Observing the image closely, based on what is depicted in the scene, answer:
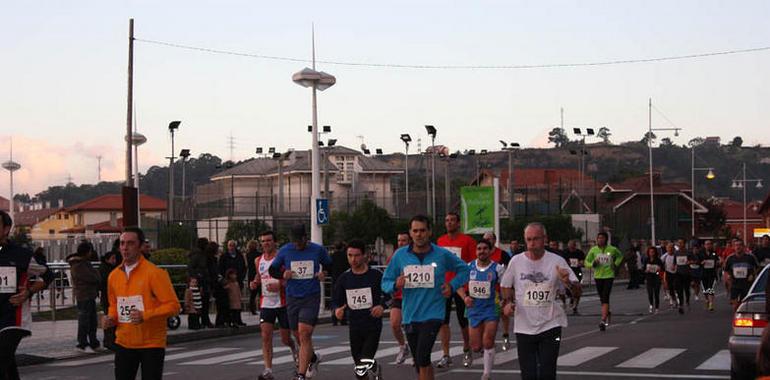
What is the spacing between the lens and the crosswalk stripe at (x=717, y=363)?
16.7 meters

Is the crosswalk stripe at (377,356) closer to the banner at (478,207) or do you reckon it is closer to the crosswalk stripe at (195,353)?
the crosswalk stripe at (195,353)

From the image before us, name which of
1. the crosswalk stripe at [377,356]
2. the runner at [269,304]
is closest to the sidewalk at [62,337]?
the crosswalk stripe at [377,356]

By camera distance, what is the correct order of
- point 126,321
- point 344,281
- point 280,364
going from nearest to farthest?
1. point 126,321
2. point 344,281
3. point 280,364

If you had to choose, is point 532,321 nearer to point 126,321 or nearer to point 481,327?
point 126,321

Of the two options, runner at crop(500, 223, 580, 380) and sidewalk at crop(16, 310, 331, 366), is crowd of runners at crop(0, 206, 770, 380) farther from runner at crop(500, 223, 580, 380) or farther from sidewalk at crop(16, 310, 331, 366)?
sidewalk at crop(16, 310, 331, 366)

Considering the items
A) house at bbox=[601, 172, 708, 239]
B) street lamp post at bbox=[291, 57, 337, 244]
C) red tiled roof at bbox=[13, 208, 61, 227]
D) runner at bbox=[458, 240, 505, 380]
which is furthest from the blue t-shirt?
red tiled roof at bbox=[13, 208, 61, 227]

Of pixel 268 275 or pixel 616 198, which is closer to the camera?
pixel 268 275

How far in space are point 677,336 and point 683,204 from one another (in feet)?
344

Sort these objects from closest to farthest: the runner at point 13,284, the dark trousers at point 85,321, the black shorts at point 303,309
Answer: the runner at point 13,284, the black shorts at point 303,309, the dark trousers at point 85,321

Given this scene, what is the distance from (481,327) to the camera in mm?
16281

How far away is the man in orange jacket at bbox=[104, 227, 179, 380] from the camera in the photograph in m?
10.1

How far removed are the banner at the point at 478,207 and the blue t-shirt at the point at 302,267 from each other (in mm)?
24326

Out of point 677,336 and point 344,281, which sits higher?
point 344,281

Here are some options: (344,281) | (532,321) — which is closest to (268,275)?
(344,281)
